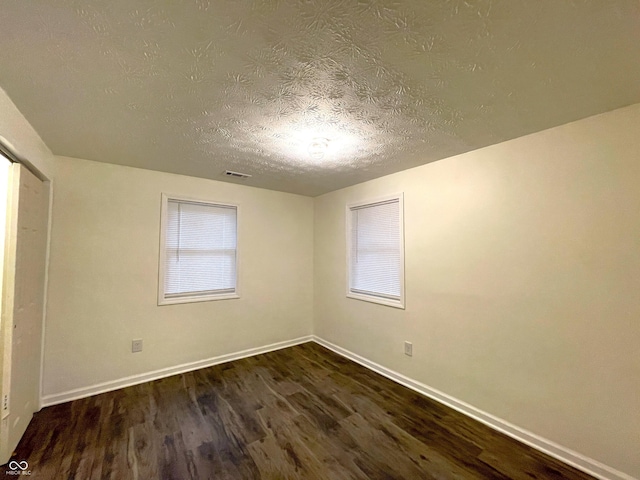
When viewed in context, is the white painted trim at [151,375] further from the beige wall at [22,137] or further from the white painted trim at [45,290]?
the beige wall at [22,137]

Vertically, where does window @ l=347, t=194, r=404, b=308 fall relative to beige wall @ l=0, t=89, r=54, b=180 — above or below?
below

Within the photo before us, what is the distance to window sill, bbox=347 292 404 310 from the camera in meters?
A: 2.96

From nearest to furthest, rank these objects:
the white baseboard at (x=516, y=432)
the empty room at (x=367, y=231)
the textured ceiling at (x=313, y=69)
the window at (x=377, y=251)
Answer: the textured ceiling at (x=313, y=69)
the empty room at (x=367, y=231)
the white baseboard at (x=516, y=432)
the window at (x=377, y=251)

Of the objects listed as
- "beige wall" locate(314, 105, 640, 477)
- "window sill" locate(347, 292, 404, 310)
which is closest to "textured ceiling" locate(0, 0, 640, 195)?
"beige wall" locate(314, 105, 640, 477)

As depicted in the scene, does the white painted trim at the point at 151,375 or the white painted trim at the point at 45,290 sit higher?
the white painted trim at the point at 45,290

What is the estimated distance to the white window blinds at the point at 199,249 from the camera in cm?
314

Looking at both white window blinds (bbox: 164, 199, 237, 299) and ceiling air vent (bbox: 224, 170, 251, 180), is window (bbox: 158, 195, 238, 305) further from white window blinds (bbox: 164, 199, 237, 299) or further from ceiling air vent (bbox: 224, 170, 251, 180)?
ceiling air vent (bbox: 224, 170, 251, 180)

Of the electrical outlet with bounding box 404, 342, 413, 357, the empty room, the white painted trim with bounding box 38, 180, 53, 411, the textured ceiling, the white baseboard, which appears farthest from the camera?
the electrical outlet with bounding box 404, 342, 413, 357

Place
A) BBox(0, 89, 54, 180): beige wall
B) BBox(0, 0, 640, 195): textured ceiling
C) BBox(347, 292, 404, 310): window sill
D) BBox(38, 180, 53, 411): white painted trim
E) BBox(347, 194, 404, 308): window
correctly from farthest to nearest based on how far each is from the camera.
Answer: BBox(347, 194, 404, 308): window → BBox(347, 292, 404, 310): window sill → BBox(38, 180, 53, 411): white painted trim → BBox(0, 89, 54, 180): beige wall → BBox(0, 0, 640, 195): textured ceiling

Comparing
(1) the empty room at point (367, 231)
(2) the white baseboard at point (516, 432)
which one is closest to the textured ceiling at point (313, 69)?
(1) the empty room at point (367, 231)

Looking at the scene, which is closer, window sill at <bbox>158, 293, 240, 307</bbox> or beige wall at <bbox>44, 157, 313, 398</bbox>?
beige wall at <bbox>44, 157, 313, 398</bbox>

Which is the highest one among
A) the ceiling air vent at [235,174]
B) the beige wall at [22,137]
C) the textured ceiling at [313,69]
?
the ceiling air vent at [235,174]

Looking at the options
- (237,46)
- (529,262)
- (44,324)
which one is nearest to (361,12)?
(237,46)

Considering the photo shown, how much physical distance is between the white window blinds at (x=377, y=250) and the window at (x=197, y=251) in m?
1.70
